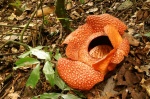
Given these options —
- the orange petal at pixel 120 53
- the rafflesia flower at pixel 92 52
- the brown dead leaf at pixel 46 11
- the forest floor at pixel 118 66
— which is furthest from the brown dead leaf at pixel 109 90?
the brown dead leaf at pixel 46 11

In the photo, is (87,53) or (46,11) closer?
(87,53)

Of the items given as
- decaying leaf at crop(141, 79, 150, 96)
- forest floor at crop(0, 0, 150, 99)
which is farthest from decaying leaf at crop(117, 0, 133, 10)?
decaying leaf at crop(141, 79, 150, 96)

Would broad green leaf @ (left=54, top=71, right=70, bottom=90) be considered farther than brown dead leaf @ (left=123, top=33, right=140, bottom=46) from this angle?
No

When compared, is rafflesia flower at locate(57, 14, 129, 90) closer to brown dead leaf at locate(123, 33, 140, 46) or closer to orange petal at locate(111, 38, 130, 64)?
orange petal at locate(111, 38, 130, 64)

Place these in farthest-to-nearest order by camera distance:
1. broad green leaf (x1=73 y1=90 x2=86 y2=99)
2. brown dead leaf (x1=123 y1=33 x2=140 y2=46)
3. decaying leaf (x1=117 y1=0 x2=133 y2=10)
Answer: decaying leaf (x1=117 y1=0 x2=133 y2=10), brown dead leaf (x1=123 y1=33 x2=140 y2=46), broad green leaf (x1=73 y1=90 x2=86 y2=99)

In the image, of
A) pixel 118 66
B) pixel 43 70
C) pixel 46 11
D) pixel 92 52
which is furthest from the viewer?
pixel 46 11

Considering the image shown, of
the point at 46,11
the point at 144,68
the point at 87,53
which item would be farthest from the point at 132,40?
the point at 46,11

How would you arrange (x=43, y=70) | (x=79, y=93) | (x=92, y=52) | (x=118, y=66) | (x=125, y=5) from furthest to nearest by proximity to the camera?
1. (x=125, y=5)
2. (x=92, y=52)
3. (x=118, y=66)
4. (x=79, y=93)
5. (x=43, y=70)

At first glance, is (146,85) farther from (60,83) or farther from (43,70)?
(43,70)
